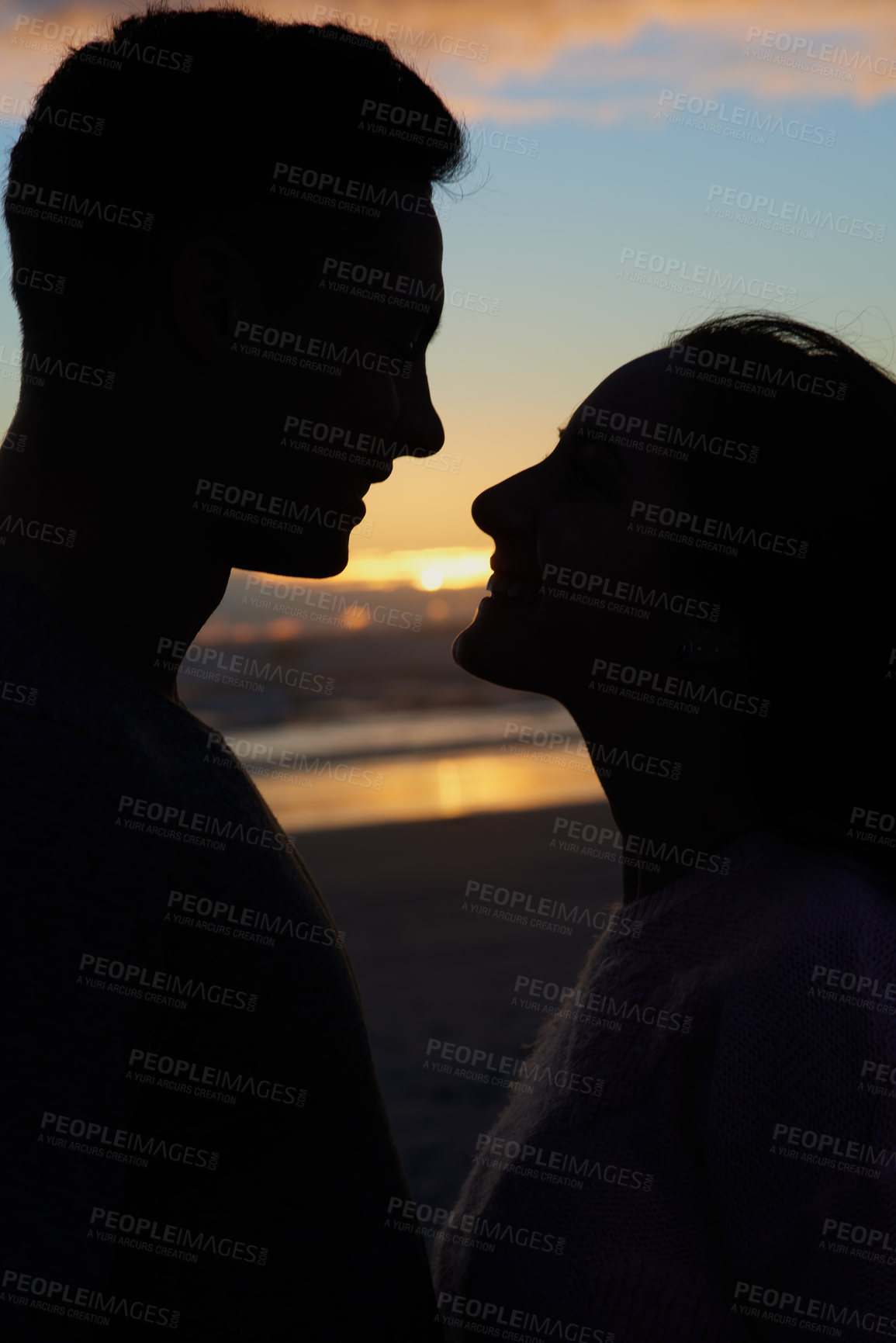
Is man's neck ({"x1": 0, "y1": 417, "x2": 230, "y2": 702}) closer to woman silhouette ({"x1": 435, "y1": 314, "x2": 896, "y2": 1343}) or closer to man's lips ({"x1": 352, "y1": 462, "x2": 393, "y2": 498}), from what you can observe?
man's lips ({"x1": 352, "y1": 462, "x2": 393, "y2": 498})

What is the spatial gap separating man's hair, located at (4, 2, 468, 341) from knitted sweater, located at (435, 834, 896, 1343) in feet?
4.63

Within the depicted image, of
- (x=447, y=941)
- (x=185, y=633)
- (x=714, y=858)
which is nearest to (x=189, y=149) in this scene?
(x=185, y=633)

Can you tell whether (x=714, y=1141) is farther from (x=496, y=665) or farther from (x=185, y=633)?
(x=185, y=633)

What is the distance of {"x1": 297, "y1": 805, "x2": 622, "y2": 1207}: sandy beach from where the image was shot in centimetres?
587

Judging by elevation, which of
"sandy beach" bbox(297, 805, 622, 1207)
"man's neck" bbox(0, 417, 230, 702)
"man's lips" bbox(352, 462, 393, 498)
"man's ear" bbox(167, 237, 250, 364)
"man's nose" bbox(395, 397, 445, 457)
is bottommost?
"sandy beach" bbox(297, 805, 622, 1207)

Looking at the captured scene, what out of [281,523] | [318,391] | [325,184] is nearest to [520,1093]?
[281,523]

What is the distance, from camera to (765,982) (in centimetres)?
174

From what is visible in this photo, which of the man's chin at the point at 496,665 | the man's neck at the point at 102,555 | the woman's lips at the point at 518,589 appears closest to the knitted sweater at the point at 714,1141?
the man's chin at the point at 496,665

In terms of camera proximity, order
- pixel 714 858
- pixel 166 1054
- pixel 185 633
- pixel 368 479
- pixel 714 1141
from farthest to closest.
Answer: pixel 368 479, pixel 714 858, pixel 185 633, pixel 714 1141, pixel 166 1054

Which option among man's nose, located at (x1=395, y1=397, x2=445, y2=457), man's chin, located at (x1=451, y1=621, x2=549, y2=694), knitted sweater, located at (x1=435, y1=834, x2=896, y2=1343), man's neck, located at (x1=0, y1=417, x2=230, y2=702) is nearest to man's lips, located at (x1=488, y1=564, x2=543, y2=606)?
man's chin, located at (x1=451, y1=621, x2=549, y2=694)

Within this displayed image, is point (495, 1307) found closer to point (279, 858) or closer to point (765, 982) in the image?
point (765, 982)

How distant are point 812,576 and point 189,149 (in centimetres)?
135

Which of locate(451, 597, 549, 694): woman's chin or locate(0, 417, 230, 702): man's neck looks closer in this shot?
locate(0, 417, 230, 702): man's neck

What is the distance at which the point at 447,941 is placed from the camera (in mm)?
9062
